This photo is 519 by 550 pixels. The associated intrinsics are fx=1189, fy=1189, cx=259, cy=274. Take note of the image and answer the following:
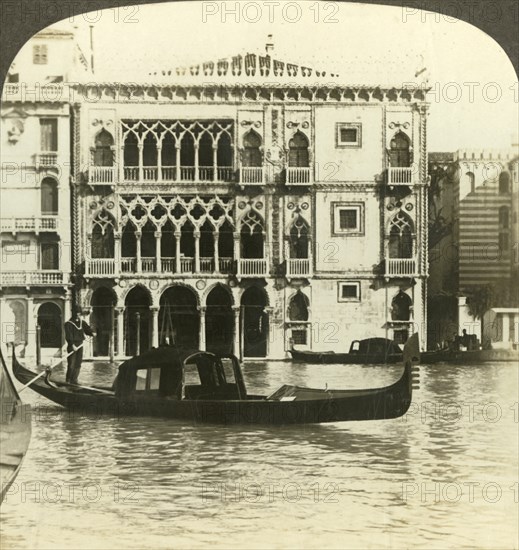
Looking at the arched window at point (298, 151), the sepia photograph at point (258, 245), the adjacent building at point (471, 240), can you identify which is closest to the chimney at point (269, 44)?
the sepia photograph at point (258, 245)

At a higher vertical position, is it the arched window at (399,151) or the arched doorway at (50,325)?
the arched window at (399,151)

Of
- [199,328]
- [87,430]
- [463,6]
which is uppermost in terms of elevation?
[463,6]

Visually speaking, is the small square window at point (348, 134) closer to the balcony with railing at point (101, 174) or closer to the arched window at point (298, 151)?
the arched window at point (298, 151)

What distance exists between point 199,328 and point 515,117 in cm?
101

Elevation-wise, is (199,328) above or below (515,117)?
below

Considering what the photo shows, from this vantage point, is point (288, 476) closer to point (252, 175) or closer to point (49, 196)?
point (252, 175)

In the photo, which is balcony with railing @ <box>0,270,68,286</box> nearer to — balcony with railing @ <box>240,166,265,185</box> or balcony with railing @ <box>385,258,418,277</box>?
balcony with railing @ <box>240,166,265,185</box>

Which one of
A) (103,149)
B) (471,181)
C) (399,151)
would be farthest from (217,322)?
(471,181)

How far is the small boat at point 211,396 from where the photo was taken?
122 inches

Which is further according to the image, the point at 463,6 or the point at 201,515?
the point at 463,6

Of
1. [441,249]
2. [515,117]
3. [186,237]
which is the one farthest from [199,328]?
[515,117]

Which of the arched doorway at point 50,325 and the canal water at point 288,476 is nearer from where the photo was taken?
the canal water at point 288,476

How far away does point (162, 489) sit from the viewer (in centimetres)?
305

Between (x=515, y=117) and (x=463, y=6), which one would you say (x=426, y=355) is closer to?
(x=515, y=117)
